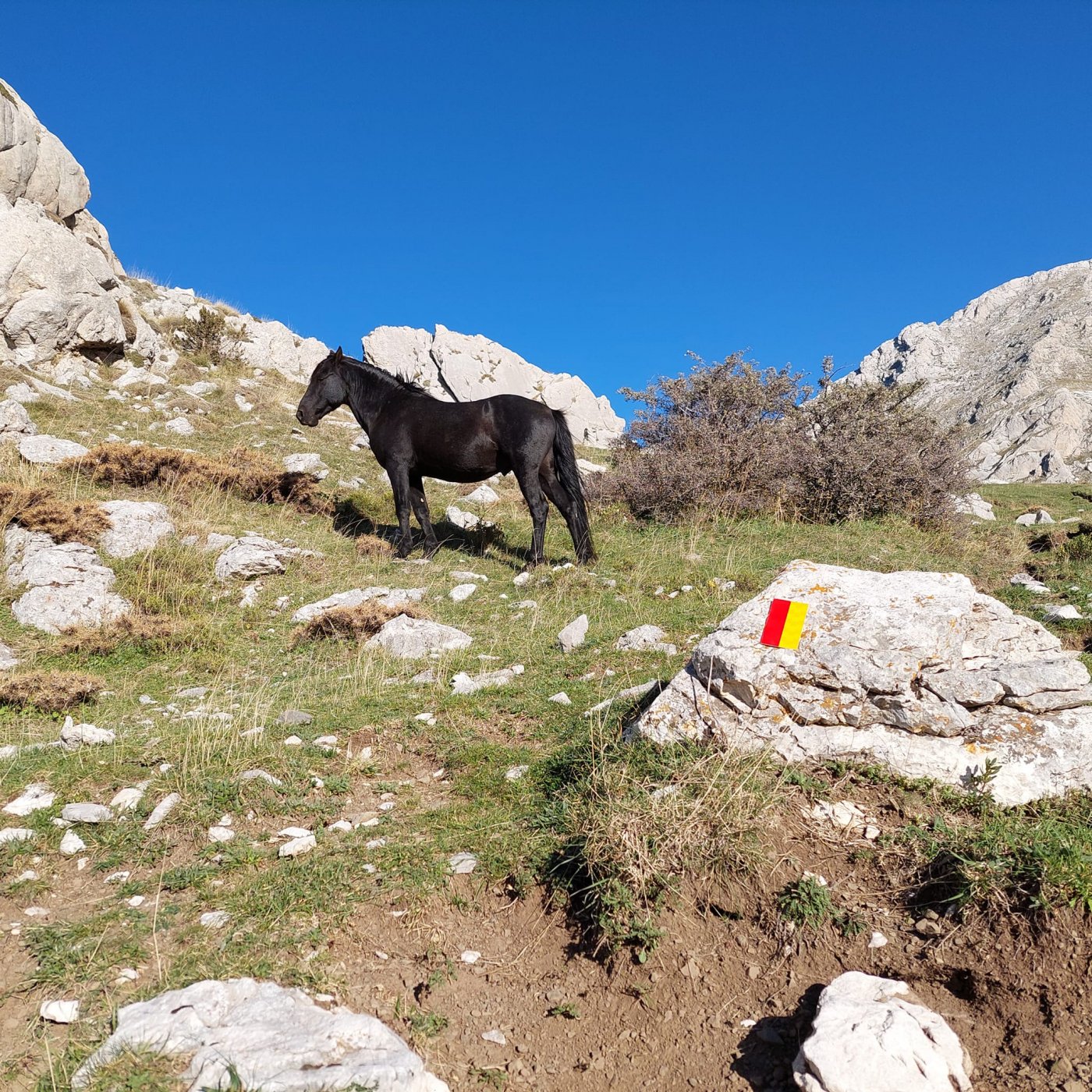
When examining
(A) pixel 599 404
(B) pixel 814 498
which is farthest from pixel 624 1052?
(A) pixel 599 404

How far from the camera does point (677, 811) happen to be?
3.62 meters

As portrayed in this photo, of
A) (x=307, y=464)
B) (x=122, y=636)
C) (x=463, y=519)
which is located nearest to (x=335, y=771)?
(x=122, y=636)

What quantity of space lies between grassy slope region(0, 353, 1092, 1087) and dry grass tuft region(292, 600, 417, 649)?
0.86ft

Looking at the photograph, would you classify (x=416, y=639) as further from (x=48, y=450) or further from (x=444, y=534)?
(x=48, y=450)

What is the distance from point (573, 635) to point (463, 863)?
3406 mm

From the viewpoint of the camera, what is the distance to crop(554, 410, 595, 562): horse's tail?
1029 centimetres

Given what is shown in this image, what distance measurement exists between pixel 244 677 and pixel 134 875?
3190mm

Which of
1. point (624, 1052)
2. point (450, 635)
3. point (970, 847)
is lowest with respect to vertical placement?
point (624, 1052)

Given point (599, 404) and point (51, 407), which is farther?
point (599, 404)

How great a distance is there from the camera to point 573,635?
702 centimetres

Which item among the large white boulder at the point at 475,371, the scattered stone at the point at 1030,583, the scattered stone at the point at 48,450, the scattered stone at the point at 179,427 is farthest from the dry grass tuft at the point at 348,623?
the large white boulder at the point at 475,371

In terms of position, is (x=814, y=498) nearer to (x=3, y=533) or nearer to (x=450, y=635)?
(x=450, y=635)

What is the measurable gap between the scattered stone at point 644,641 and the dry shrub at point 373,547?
5.06 m

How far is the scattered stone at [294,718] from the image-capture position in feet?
18.1
